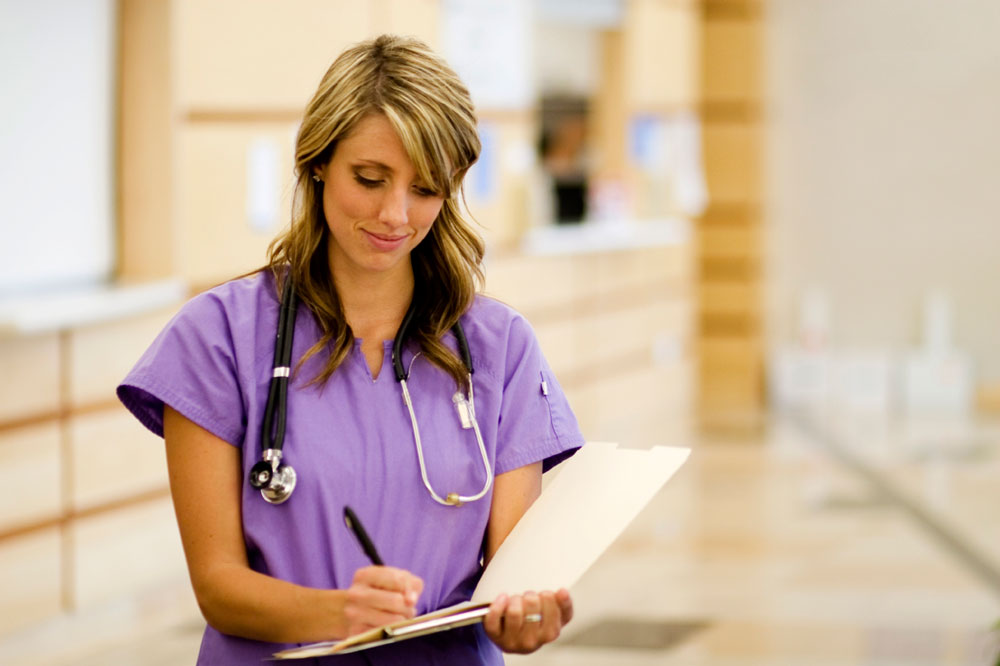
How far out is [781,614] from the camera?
4805 millimetres

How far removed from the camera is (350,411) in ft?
5.13

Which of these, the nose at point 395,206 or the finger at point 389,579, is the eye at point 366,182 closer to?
the nose at point 395,206

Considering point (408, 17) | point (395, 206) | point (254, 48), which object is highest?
point (408, 17)

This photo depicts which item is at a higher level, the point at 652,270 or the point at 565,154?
the point at 565,154

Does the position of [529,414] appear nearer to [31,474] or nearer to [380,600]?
[380,600]

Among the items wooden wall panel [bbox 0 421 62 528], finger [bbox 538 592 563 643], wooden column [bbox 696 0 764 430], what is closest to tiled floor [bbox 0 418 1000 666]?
wooden wall panel [bbox 0 421 62 528]

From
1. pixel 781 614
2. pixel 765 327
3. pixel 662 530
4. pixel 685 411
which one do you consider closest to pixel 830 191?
pixel 765 327

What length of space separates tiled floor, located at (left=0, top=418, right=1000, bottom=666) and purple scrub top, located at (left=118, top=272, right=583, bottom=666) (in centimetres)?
262

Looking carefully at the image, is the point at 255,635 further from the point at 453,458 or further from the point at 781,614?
the point at 781,614

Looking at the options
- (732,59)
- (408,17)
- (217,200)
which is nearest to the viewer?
(217,200)

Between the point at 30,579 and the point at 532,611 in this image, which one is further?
the point at 30,579

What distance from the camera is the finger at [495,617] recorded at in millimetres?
1455

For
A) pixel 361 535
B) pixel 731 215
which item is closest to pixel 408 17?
pixel 731 215

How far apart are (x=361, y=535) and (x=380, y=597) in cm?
6
